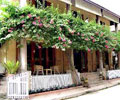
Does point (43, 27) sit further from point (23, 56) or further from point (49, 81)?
point (49, 81)

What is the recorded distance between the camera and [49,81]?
370 inches

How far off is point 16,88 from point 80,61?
910 centimetres

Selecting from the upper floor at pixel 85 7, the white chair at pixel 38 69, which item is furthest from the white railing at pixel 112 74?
the white chair at pixel 38 69

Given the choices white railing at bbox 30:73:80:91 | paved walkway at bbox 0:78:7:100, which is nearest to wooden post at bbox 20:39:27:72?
white railing at bbox 30:73:80:91

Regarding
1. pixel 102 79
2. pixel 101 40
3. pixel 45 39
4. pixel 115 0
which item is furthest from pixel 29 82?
pixel 115 0

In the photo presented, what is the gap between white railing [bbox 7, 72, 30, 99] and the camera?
7.55 meters

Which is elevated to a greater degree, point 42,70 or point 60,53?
point 60,53

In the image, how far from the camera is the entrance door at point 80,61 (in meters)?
15.7

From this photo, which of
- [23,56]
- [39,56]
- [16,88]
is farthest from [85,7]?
[16,88]

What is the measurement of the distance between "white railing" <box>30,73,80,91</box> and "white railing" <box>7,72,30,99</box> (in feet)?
2.79

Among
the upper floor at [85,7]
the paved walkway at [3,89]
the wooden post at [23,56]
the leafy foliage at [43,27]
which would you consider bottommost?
the paved walkway at [3,89]

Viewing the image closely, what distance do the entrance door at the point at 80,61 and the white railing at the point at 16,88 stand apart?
8458 mm

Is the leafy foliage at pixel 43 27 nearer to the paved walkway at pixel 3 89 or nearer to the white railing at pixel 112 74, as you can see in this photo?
the paved walkway at pixel 3 89

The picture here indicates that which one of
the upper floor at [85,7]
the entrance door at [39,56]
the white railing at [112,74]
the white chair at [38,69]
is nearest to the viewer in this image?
the white chair at [38,69]
